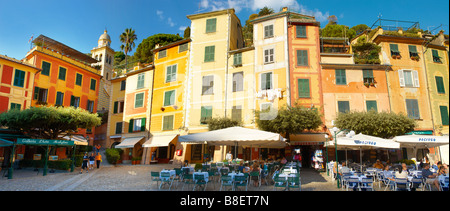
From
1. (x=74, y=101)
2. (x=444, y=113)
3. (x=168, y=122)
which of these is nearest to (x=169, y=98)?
(x=168, y=122)

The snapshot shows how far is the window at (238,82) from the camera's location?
74.9 ft

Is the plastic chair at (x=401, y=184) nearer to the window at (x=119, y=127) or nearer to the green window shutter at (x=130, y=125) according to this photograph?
the green window shutter at (x=130, y=125)

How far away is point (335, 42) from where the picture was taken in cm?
2786

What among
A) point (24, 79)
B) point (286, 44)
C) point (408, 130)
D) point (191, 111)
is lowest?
point (408, 130)

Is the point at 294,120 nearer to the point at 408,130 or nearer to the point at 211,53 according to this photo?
the point at 408,130

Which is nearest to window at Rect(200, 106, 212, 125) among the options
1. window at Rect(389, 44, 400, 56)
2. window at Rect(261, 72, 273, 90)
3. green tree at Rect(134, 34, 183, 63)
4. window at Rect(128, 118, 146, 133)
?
window at Rect(261, 72, 273, 90)

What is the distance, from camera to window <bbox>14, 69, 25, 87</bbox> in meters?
24.4

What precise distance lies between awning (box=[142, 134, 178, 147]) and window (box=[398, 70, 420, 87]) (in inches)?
763

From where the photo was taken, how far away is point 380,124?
17.9 m

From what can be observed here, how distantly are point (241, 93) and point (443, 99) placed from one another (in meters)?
16.1

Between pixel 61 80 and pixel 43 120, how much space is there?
12.7 m

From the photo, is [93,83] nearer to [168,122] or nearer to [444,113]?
[168,122]
